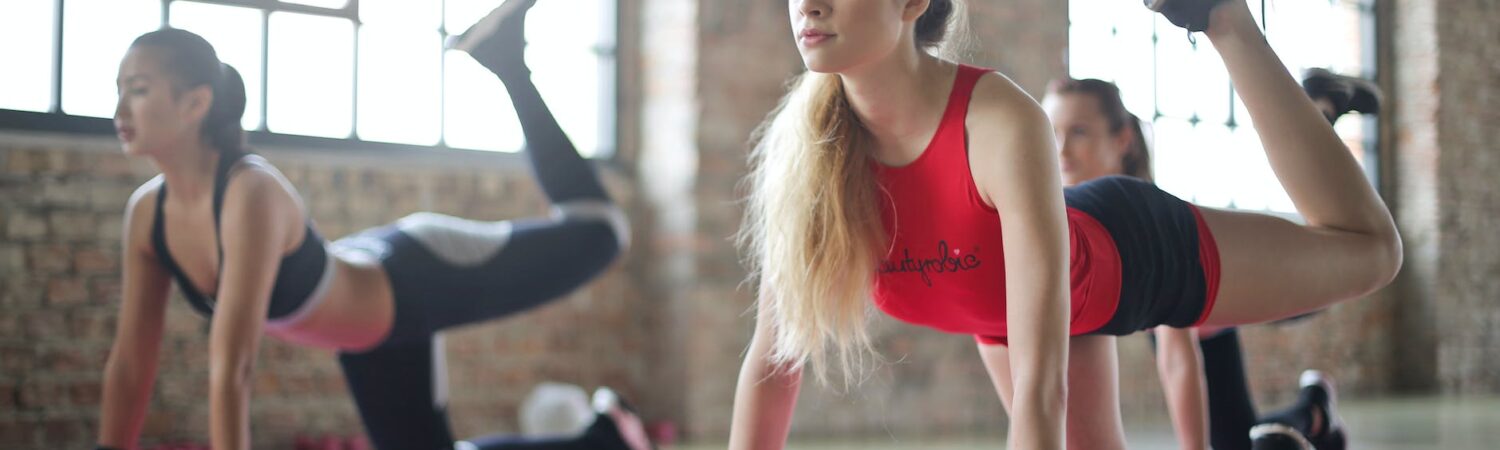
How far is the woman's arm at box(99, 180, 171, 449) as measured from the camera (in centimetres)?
239

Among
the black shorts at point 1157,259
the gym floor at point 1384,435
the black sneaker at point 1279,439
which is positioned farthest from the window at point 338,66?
the black shorts at point 1157,259

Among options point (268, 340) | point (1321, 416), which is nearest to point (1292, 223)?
point (1321, 416)

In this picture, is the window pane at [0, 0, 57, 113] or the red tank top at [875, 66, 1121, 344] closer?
the red tank top at [875, 66, 1121, 344]

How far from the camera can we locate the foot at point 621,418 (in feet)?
9.59

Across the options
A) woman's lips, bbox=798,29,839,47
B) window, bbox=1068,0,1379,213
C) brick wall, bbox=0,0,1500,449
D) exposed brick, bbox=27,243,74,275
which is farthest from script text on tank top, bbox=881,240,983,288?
window, bbox=1068,0,1379,213

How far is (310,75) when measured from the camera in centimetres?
445

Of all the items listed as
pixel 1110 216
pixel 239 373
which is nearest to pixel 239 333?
pixel 239 373

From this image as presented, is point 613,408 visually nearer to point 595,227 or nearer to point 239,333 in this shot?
point 595,227

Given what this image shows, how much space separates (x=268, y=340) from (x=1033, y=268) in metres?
3.41

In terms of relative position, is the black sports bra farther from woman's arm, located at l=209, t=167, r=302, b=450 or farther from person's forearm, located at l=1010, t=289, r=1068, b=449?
person's forearm, located at l=1010, t=289, r=1068, b=449

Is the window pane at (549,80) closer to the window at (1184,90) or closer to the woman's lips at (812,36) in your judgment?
the window at (1184,90)

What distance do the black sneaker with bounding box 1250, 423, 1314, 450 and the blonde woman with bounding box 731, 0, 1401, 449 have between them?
619 mm

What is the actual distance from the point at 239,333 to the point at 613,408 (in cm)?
98

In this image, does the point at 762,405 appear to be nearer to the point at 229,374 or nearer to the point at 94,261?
the point at 229,374
